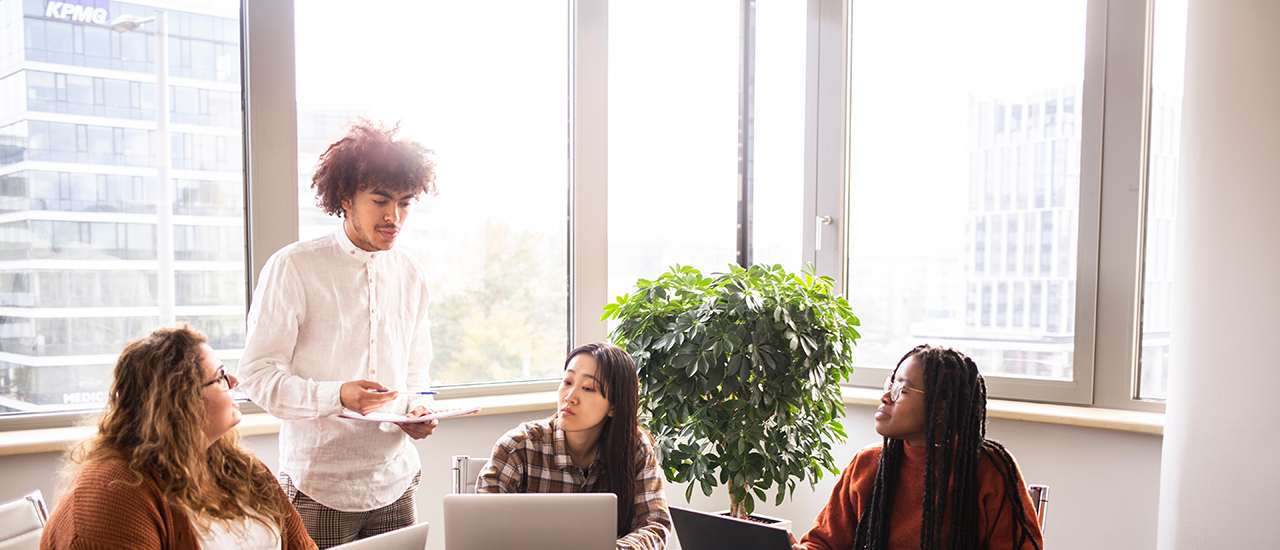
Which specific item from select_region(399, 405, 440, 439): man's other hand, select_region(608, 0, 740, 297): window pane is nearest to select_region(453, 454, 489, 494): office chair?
select_region(399, 405, 440, 439): man's other hand

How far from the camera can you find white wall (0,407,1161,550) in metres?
2.70

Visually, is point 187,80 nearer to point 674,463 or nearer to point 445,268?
point 445,268

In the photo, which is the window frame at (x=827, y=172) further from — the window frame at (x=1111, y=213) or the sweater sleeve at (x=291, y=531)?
the sweater sleeve at (x=291, y=531)

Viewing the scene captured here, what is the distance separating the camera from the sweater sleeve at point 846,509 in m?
1.90

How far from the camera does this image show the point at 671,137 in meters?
3.71

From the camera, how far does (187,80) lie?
263 centimetres

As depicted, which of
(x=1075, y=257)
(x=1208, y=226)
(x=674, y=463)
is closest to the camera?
(x=1208, y=226)

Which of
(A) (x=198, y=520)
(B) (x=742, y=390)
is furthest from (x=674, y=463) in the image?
(A) (x=198, y=520)

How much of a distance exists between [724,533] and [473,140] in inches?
87.4

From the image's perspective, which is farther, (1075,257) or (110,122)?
(1075,257)

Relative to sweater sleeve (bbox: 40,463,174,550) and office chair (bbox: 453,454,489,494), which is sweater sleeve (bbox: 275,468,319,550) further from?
office chair (bbox: 453,454,489,494)

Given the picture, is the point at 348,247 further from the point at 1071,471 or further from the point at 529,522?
the point at 1071,471

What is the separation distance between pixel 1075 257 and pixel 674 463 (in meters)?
1.76

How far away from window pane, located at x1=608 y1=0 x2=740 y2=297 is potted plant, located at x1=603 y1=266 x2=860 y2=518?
845 mm
